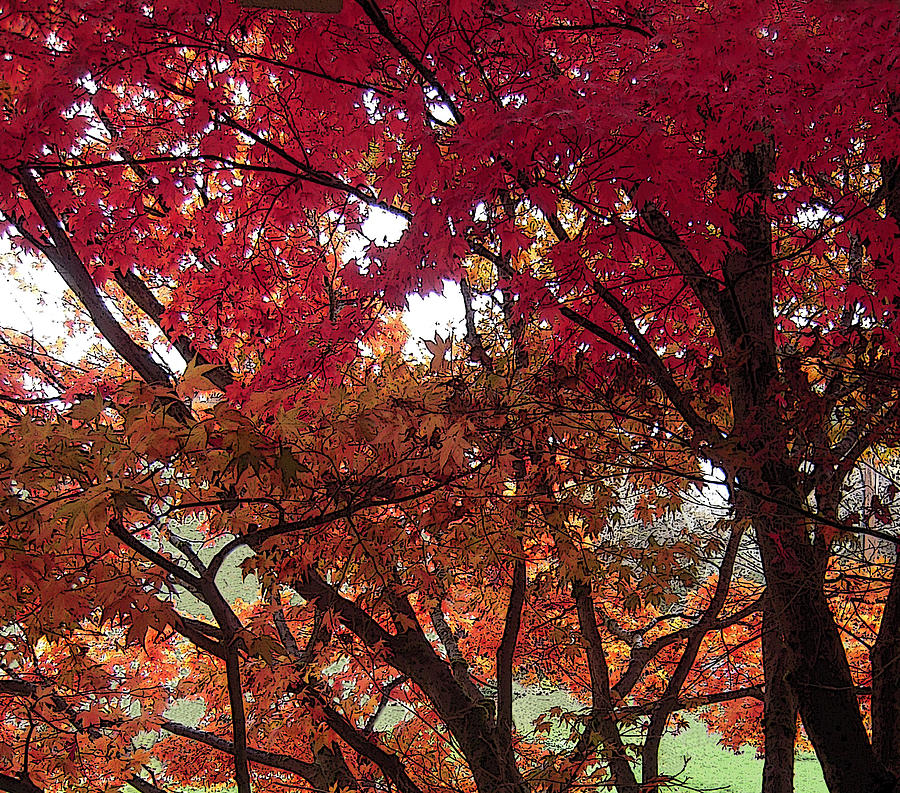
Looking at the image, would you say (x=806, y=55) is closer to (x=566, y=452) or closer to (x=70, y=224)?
(x=566, y=452)

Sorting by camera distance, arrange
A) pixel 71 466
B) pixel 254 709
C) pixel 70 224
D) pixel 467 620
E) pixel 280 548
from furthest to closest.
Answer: pixel 467 620 → pixel 254 709 → pixel 70 224 → pixel 280 548 → pixel 71 466

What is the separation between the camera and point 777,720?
3643mm

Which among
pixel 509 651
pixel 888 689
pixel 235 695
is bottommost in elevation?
pixel 235 695

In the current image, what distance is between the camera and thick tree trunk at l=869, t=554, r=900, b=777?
3.01 meters

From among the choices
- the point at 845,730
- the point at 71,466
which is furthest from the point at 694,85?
the point at 845,730

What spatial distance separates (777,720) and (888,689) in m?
0.71

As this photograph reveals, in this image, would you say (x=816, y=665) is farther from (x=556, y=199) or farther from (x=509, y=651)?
(x=556, y=199)

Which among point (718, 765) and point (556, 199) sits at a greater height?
point (718, 765)

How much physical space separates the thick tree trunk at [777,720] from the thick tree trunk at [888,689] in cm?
45

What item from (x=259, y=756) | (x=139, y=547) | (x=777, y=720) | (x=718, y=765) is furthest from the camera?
(x=718, y=765)

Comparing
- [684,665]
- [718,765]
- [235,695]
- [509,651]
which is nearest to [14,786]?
[235,695]

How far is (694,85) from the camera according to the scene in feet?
8.41

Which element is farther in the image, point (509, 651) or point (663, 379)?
point (509, 651)

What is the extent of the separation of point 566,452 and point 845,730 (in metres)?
1.48
